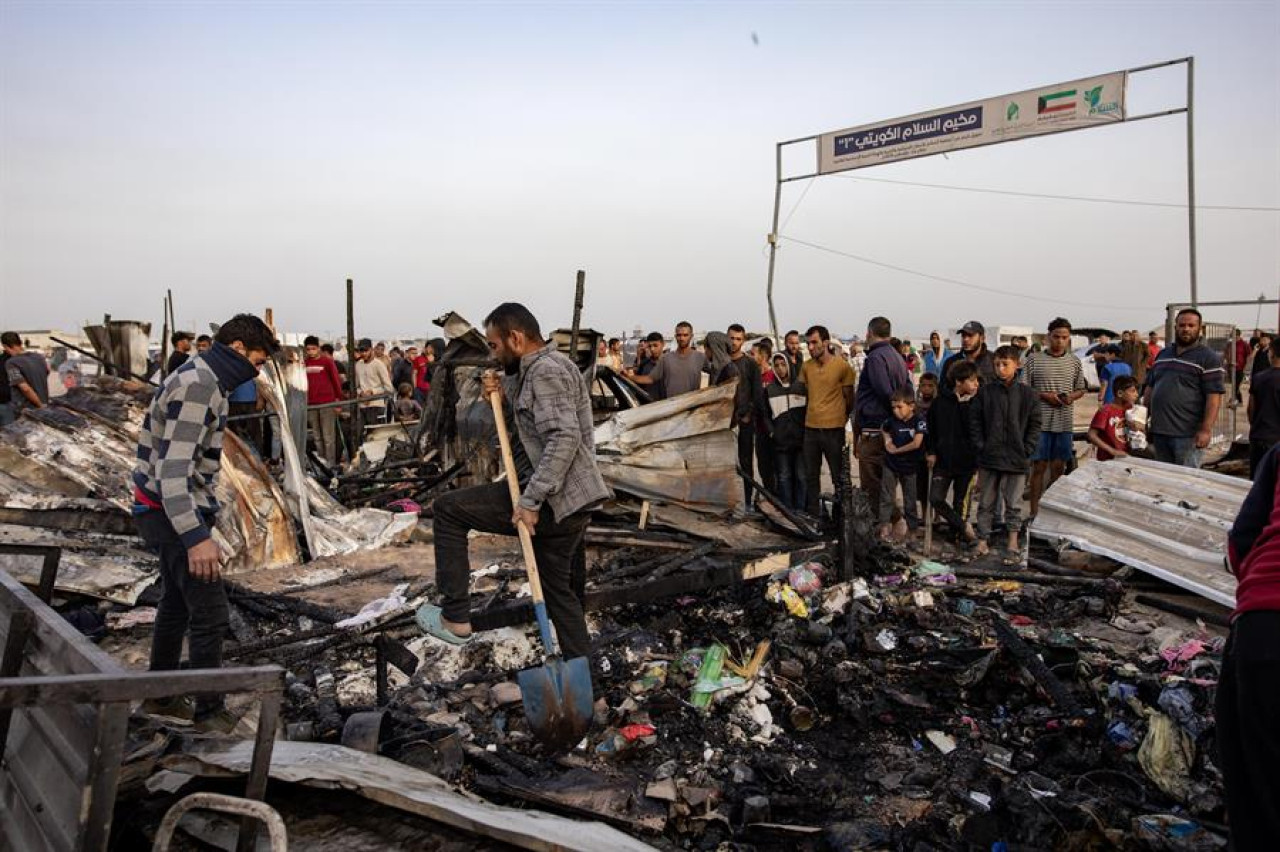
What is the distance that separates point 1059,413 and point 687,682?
5483 mm

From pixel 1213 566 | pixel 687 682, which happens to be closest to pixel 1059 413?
pixel 1213 566

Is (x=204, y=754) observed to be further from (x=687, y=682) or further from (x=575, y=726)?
(x=687, y=682)

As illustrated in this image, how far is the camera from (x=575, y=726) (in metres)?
3.85

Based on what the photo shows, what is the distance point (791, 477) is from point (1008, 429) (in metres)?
2.44

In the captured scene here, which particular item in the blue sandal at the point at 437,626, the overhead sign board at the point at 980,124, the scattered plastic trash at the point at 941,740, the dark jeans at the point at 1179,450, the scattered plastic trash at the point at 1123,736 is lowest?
the scattered plastic trash at the point at 941,740

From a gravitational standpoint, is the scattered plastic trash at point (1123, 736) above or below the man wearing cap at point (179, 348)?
below

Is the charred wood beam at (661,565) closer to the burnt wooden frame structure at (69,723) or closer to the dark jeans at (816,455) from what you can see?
the dark jeans at (816,455)

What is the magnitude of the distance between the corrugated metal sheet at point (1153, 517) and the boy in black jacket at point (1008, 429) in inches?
14.1

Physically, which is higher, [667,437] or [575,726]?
[667,437]

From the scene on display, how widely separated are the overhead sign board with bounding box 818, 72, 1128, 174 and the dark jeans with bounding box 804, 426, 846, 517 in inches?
323

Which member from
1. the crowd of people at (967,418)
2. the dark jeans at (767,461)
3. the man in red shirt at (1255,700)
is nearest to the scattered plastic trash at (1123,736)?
the man in red shirt at (1255,700)

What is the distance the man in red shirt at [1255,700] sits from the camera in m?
2.15

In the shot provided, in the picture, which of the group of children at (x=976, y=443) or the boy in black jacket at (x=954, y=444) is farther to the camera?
the boy in black jacket at (x=954, y=444)

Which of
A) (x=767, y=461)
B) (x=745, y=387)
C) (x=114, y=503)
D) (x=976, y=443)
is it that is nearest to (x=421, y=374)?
(x=745, y=387)
